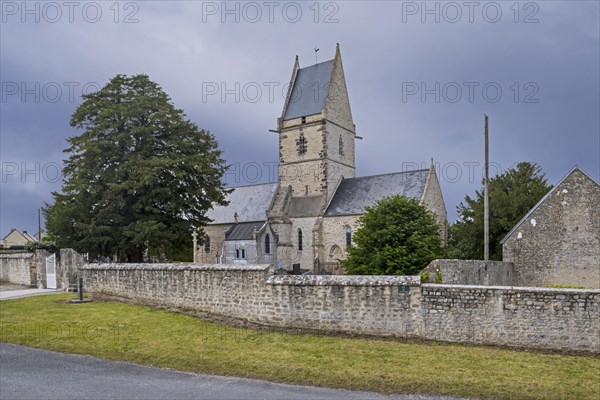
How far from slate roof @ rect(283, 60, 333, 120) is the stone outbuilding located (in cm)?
2470

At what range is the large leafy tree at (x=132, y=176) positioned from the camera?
80.5ft

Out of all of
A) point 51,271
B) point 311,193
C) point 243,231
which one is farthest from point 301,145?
point 51,271

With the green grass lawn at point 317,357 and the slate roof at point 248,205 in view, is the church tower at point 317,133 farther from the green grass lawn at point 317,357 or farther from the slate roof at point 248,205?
the green grass lawn at point 317,357

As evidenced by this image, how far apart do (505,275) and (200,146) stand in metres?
17.5

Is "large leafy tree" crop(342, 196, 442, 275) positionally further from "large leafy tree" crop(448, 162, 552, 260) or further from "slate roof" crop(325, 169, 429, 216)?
"slate roof" crop(325, 169, 429, 216)

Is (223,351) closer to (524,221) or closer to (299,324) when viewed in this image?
(299,324)

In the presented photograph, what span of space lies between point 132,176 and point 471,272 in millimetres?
16796

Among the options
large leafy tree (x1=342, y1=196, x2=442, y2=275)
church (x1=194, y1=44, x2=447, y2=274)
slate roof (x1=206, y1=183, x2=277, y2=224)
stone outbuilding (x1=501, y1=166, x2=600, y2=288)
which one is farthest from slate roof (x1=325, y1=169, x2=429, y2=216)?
large leafy tree (x1=342, y1=196, x2=442, y2=275)

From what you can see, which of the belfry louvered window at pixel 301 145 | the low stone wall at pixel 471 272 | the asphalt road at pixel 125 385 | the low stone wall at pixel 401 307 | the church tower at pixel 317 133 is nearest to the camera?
the asphalt road at pixel 125 385

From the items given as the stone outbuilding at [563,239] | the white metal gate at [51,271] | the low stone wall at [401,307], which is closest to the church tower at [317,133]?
the stone outbuilding at [563,239]

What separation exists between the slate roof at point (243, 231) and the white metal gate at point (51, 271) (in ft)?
69.3

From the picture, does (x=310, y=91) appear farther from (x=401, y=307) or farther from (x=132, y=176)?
(x=401, y=307)

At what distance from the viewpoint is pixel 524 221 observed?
24.4 meters

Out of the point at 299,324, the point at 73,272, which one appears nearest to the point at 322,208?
the point at 73,272
